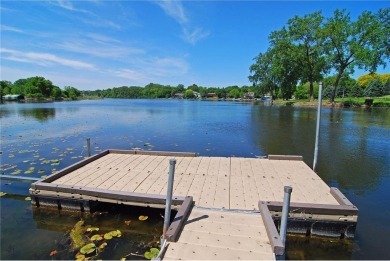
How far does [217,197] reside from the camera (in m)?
4.94

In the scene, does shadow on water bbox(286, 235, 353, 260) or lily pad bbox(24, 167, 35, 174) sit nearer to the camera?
shadow on water bbox(286, 235, 353, 260)

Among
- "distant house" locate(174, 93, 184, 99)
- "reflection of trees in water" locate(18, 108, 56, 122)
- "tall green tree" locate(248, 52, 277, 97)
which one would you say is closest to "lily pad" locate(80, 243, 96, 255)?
"reflection of trees in water" locate(18, 108, 56, 122)

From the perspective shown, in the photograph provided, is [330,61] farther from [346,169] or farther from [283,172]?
[283,172]

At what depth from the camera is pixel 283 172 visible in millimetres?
6512

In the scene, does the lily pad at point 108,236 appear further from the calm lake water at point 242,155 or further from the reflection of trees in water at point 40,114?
the reflection of trees in water at point 40,114

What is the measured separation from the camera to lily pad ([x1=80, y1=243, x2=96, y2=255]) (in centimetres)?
388

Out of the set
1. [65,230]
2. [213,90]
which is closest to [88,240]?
[65,230]

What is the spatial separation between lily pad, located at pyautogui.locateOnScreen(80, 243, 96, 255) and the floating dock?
1.07 metres

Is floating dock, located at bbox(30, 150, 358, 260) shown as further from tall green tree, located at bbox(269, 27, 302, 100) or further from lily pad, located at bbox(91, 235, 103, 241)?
tall green tree, located at bbox(269, 27, 302, 100)

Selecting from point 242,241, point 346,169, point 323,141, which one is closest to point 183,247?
point 242,241

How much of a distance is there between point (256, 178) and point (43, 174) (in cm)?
669

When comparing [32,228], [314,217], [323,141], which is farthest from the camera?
[323,141]

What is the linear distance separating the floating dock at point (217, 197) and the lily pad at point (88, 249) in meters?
1.07

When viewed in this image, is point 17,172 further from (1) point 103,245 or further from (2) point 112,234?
(1) point 103,245
